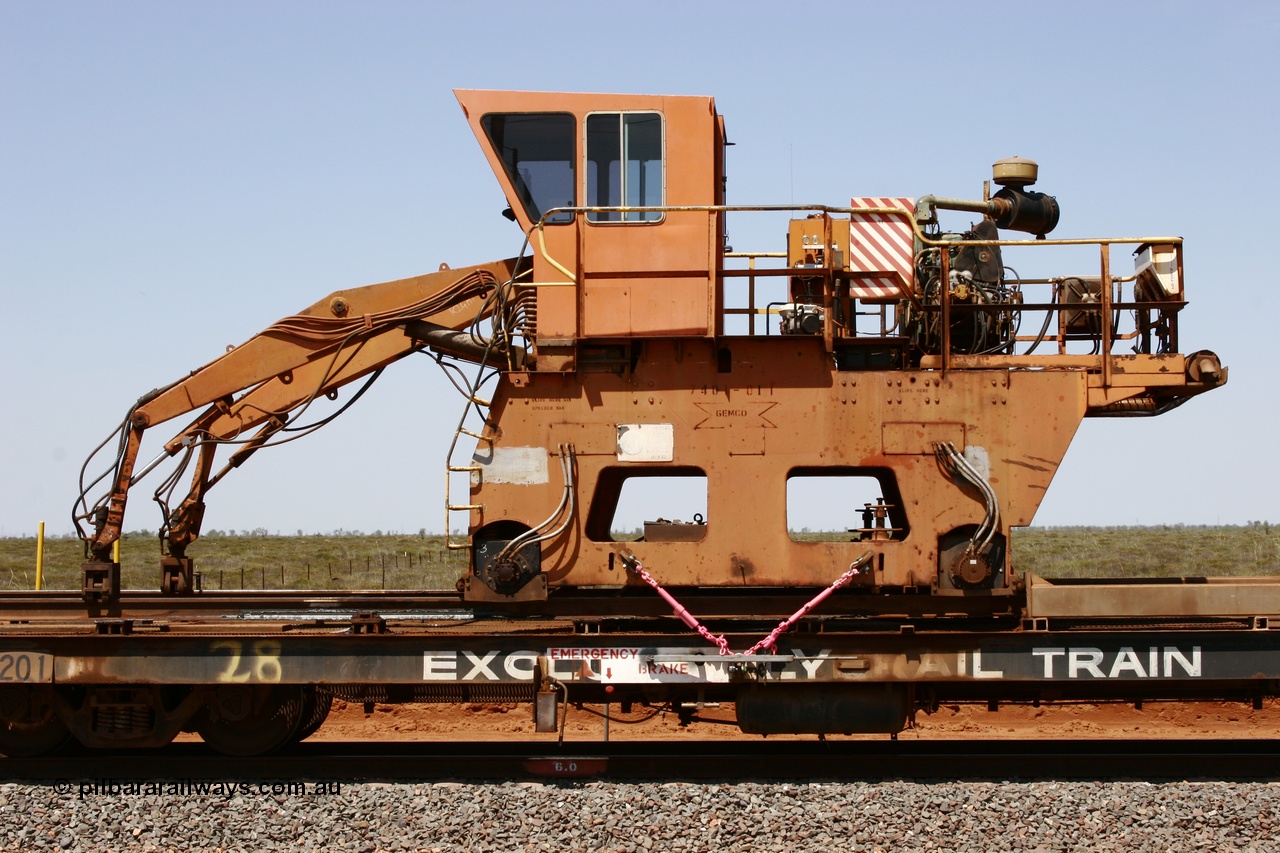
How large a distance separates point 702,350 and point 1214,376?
372 centimetres

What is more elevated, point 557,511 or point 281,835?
point 557,511

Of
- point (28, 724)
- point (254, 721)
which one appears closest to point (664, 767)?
point (254, 721)

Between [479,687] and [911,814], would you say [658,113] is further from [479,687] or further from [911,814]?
[911,814]

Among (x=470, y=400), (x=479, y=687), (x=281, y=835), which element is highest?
(x=470, y=400)

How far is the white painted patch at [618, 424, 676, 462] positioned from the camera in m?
9.05

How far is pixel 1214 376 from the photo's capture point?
29.8 feet

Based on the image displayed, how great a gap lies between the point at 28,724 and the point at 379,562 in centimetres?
2192

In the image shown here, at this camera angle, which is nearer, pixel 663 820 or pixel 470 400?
pixel 663 820

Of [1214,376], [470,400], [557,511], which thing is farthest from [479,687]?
[1214,376]

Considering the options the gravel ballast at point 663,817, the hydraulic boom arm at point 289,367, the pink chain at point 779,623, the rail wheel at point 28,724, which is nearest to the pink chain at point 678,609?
the pink chain at point 779,623

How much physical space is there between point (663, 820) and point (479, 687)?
5.88 ft

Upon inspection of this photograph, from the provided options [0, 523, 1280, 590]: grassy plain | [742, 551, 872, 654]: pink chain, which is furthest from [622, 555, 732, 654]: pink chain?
[0, 523, 1280, 590]: grassy plain

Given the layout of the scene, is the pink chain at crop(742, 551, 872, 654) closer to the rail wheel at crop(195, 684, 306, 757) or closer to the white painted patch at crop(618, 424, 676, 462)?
the white painted patch at crop(618, 424, 676, 462)

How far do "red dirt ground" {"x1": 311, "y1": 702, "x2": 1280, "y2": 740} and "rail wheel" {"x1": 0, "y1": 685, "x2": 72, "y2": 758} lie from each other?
9.11 ft
